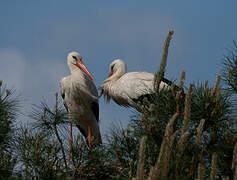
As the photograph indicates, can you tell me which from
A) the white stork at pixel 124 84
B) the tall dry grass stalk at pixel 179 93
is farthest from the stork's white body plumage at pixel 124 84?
the tall dry grass stalk at pixel 179 93

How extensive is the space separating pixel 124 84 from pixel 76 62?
0.79 meters

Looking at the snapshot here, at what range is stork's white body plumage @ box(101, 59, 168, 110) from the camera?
5.84m

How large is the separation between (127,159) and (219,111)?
2.86 ft

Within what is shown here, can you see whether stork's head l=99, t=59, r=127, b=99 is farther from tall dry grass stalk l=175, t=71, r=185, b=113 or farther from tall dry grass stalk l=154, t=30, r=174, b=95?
tall dry grass stalk l=175, t=71, r=185, b=113

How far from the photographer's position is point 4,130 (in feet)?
9.77

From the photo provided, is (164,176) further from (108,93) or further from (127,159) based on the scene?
(108,93)

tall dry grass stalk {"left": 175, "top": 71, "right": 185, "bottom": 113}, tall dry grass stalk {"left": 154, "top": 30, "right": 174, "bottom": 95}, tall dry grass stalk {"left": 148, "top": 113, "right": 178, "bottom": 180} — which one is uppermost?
tall dry grass stalk {"left": 154, "top": 30, "right": 174, "bottom": 95}

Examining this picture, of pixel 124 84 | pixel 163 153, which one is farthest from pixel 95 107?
pixel 163 153

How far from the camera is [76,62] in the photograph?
6203 mm

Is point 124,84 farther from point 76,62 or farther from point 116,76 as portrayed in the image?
point 76,62

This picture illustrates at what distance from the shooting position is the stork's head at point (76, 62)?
614 cm

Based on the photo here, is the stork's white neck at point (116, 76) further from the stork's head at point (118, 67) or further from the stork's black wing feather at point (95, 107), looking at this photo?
the stork's black wing feather at point (95, 107)

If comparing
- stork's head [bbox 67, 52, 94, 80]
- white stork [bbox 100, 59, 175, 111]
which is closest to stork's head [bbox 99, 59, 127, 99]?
white stork [bbox 100, 59, 175, 111]

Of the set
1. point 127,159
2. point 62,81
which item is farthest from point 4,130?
point 62,81
